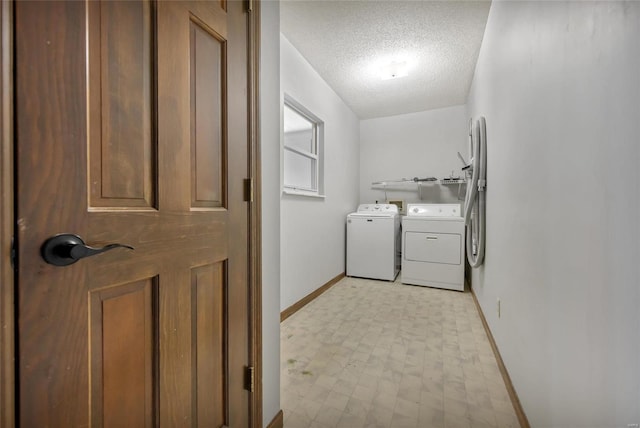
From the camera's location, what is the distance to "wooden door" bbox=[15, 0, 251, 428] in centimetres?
51

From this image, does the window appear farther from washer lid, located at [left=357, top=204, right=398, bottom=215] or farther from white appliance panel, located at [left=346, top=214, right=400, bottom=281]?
washer lid, located at [left=357, top=204, right=398, bottom=215]

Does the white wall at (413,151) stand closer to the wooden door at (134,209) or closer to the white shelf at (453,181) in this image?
the white shelf at (453,181)

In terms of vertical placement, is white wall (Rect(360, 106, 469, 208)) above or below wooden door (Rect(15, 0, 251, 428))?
above

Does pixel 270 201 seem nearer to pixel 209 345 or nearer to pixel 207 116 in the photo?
pixel 207 116

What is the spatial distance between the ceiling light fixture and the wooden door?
2009mm

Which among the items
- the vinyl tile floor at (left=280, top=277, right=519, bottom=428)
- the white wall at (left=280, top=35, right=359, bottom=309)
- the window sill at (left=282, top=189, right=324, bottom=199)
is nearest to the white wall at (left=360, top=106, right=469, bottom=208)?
the white wall at (left=280, top=35, right=359, bottom=309)

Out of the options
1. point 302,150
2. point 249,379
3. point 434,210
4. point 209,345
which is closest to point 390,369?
point 249,379

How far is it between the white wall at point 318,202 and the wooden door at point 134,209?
4.59 ft

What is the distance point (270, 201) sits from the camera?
1160mm

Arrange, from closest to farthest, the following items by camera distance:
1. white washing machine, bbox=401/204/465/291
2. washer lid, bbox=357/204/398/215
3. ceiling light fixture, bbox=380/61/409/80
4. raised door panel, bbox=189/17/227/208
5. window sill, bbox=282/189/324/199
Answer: raised door panel, bbox=189/17/227/208 < window sill, bbox=282/189/324/199 < ceiling light fixture, bbox=380/61/409/80 < white washing machine, bbox=401/204/465/291 < washer lid, bbox=357/204/398/215

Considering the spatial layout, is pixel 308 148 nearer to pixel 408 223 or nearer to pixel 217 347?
pixel 408 223

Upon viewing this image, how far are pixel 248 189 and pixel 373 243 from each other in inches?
109

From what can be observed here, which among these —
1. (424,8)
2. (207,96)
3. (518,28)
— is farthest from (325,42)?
(207,96)

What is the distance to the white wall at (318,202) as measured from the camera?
7.88ft
